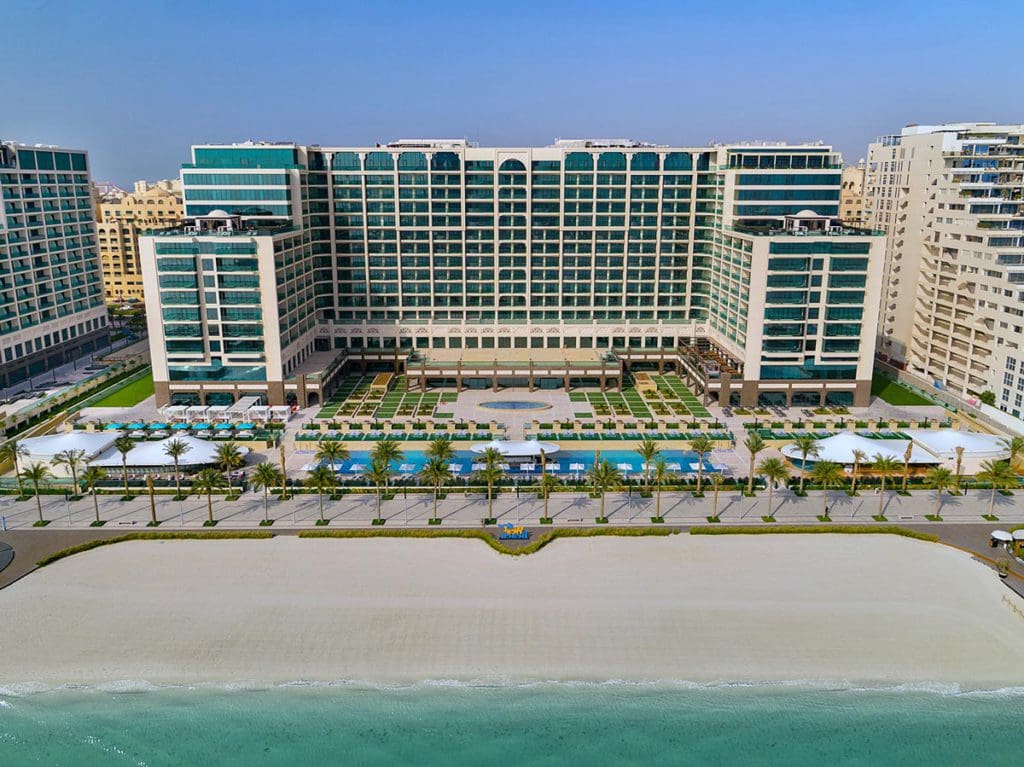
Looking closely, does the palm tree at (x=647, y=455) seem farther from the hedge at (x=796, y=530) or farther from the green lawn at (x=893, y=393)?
the green lawn at (x=893, y=393)

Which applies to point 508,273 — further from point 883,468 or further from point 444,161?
point 883,468

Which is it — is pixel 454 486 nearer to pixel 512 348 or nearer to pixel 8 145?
pixel 512 348

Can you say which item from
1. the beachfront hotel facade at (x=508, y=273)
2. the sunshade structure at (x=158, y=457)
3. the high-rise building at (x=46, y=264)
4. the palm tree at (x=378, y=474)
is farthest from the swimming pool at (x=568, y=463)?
the high-rise building at (x=46, y=264)

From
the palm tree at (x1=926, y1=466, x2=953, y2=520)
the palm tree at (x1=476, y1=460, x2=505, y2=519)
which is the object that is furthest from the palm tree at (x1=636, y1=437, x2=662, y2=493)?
the palm tree at (x1=926, y1=466, x2=953, y2=520)

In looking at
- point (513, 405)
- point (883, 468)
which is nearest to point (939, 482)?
point (883, 468)

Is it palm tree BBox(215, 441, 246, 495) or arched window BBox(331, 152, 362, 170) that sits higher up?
arched window BBox(331, 152, 362, 170)

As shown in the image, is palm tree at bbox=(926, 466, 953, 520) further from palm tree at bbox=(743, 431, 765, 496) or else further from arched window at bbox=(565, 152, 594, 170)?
arched window at bbox=(565, 152, 594, 170)

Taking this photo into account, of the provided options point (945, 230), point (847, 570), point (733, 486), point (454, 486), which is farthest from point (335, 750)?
point (945, 230)
